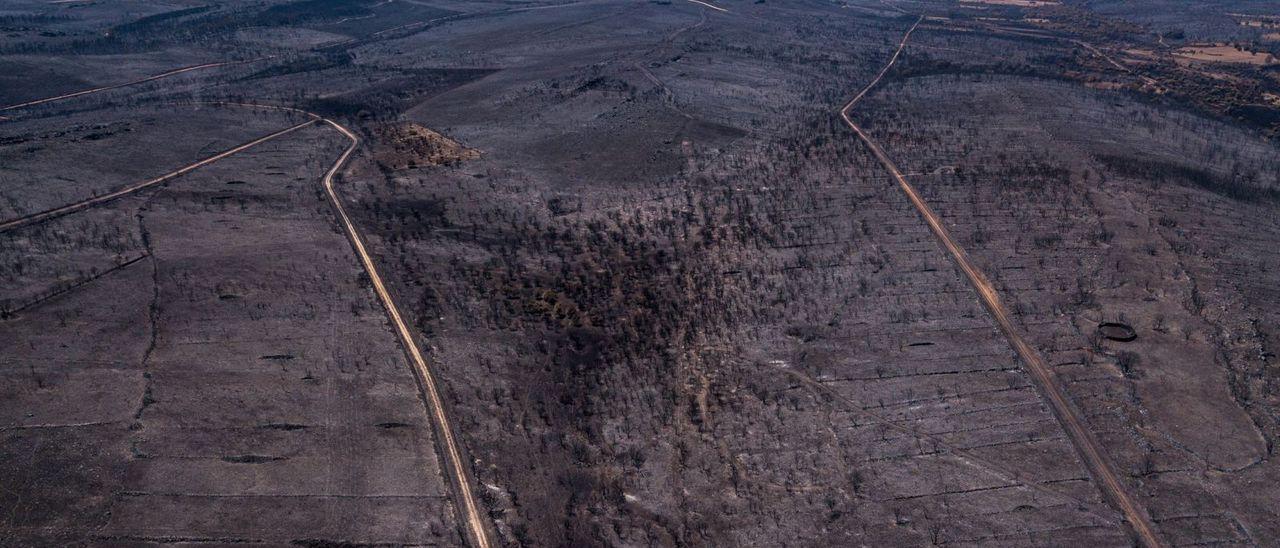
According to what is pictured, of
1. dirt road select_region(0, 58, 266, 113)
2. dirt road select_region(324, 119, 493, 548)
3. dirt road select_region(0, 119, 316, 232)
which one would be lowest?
dirt road select_region(324, 119, 493, 548)

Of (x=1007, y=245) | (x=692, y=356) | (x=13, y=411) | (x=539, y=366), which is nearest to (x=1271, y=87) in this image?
(x=1007, y=245)

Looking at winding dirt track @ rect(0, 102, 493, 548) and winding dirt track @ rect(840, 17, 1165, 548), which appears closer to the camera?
winding dirt track @ rect(840, 17, 1165, 548)

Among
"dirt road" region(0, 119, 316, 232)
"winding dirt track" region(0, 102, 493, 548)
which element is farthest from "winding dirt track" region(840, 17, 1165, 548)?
"dirt road" region(0, 119, 316, 232)

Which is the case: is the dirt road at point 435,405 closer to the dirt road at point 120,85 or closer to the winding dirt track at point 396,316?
the winding dirt track at point 396,316

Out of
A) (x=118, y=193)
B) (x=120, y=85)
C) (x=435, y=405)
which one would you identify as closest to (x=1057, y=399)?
(x=435, y=405)

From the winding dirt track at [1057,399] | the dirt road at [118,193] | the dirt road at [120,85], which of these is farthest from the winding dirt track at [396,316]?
the dirt road at [120,85]

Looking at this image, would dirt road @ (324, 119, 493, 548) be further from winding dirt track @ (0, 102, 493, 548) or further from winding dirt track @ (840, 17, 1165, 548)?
winding dirt track @ (840, 17, 1165, 548)

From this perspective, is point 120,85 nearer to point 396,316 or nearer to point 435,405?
point 396,316
